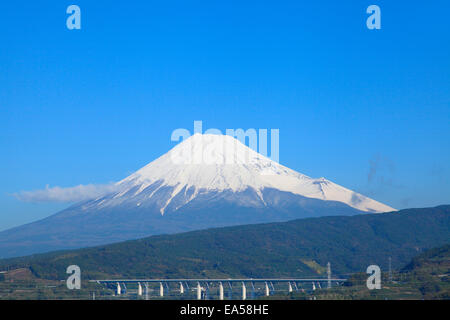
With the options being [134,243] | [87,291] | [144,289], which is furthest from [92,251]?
[87,291]

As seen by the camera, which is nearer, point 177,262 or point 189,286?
point 189,286

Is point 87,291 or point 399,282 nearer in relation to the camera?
point 399,282

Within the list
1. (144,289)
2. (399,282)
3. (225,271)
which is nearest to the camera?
(399,282)

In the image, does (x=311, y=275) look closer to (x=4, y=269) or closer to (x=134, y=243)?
(x=134, y=243)
